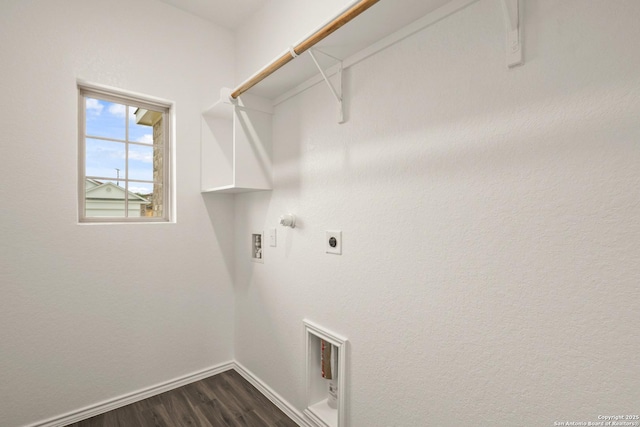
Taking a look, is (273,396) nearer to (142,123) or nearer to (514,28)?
(142,123)

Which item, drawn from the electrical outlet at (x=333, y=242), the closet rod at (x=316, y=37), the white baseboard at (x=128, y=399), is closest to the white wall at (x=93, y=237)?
the white baseboard at (x=128, y=399)

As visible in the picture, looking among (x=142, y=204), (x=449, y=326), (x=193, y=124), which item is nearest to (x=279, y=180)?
(x=193, y=124)

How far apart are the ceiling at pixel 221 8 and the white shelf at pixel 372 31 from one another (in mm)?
833

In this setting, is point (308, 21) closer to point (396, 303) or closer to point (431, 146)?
point (431, 146)

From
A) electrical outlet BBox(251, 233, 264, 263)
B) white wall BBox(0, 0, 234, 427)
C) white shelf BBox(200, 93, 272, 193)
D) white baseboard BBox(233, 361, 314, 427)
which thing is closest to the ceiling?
white wall BBox(0, 0, 234, 427)

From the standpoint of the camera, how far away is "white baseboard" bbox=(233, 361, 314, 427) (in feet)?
6.04

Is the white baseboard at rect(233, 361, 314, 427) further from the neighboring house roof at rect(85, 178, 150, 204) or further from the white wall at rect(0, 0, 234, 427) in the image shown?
the neighboring house roof at rect(85, 178, 150, 204)

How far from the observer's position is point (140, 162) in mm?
2193

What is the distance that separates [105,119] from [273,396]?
219 centimetres

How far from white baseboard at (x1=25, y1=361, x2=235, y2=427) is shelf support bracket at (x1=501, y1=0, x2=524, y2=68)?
2.67 meters

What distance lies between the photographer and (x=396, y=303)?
4.37ft

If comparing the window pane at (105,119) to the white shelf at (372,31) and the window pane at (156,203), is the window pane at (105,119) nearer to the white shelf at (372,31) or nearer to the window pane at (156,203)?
the window pane at (156,203)

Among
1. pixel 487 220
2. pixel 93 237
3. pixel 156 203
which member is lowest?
pixel 93 237

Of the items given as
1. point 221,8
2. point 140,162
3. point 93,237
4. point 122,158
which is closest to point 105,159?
point 122,158
